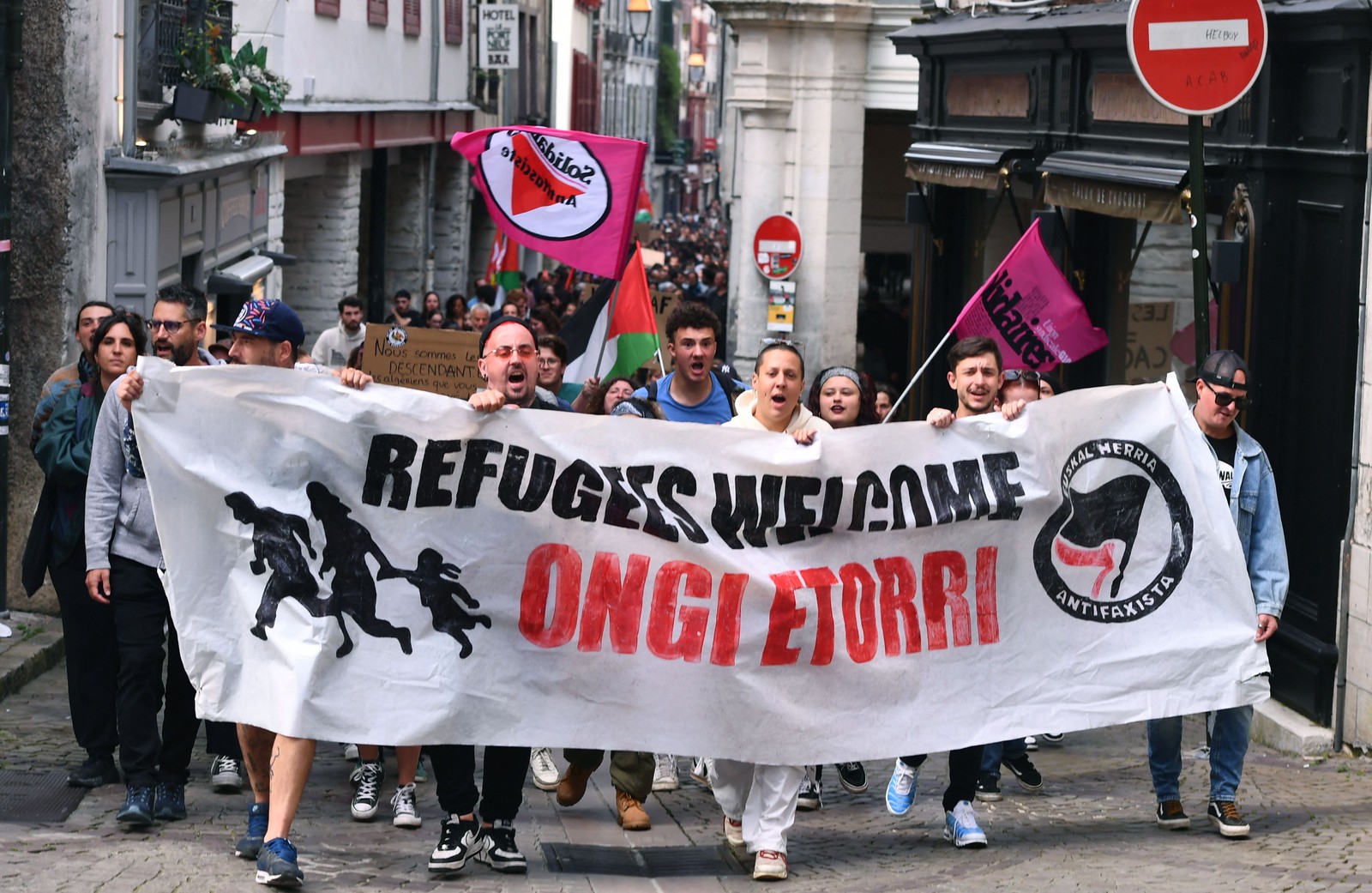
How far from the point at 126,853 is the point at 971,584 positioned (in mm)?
2951

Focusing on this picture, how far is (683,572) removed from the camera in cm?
657

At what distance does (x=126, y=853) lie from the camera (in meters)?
6.42

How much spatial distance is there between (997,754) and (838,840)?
0.94 m

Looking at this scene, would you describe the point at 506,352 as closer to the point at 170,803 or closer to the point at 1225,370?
the point at 170,803

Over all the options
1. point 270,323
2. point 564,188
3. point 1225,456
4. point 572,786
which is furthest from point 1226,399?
point 564,188

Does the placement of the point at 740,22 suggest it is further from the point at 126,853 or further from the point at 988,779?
the point at 126,853

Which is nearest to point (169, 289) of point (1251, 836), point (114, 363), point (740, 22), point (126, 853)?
point (114, 363)

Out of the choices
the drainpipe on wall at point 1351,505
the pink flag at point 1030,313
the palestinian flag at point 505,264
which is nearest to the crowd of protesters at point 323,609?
the drainpipe on wall at point 1351,505

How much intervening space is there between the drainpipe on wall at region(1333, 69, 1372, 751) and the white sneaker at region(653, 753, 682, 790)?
9.38 ft

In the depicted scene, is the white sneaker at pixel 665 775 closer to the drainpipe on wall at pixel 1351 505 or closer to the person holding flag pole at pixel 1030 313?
the person holding flag pole at pixel 1030 313

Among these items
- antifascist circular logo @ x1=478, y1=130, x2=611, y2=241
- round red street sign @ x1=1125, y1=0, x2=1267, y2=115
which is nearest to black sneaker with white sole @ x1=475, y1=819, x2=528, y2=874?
round red street sign @ x1=1125, y1=0, x2=1267, y2=115

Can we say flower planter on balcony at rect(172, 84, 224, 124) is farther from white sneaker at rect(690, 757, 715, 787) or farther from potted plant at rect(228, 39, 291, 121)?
white sneaker at rect(690, 757, 715, 787)

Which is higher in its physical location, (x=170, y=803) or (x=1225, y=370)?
(x=1225, y=370)

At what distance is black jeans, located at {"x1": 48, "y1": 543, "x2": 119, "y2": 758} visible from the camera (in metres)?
7.30
